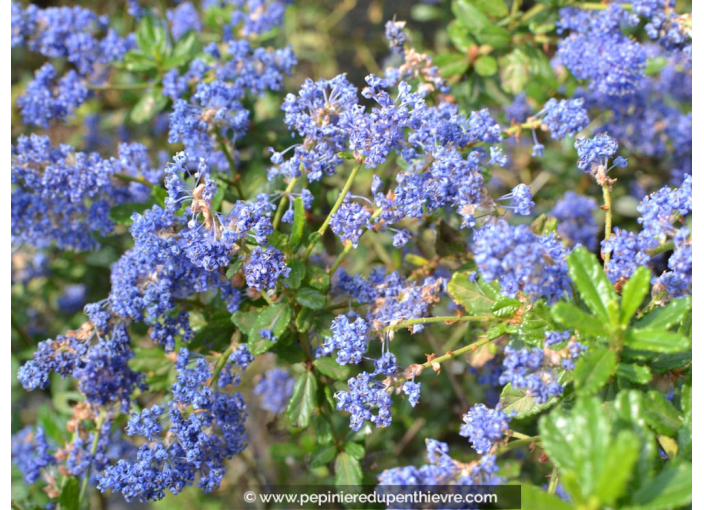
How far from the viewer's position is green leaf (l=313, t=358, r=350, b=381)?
114 inches

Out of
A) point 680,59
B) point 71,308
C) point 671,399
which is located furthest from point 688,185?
point 71,308

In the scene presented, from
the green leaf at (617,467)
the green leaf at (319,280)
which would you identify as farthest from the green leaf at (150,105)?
the green leaf at (617,467)

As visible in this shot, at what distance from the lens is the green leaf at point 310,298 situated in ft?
8.95

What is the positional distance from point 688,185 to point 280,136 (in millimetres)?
2497

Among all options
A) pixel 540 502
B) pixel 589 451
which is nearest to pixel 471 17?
pixel 589 451

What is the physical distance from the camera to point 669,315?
87.7 inches

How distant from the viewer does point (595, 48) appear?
350 cm

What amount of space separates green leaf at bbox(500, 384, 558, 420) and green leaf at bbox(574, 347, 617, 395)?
40 cm

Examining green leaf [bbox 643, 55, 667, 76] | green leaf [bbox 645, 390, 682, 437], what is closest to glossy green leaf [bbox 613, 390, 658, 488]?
green leaf [bbox 645, 390, 682, 437]

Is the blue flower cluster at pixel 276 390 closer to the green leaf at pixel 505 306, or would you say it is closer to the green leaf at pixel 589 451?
the green leaf at pixel 505 306

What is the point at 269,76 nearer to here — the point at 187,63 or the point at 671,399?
the point at 187,63

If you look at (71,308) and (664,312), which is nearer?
(664,312)

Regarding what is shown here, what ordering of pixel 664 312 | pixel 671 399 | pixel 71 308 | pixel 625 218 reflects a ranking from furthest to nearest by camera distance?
pixel 625 218, pixel 71 308, pixel 671 399, pixel 664 312

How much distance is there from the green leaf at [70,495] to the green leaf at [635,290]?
2832 mm
